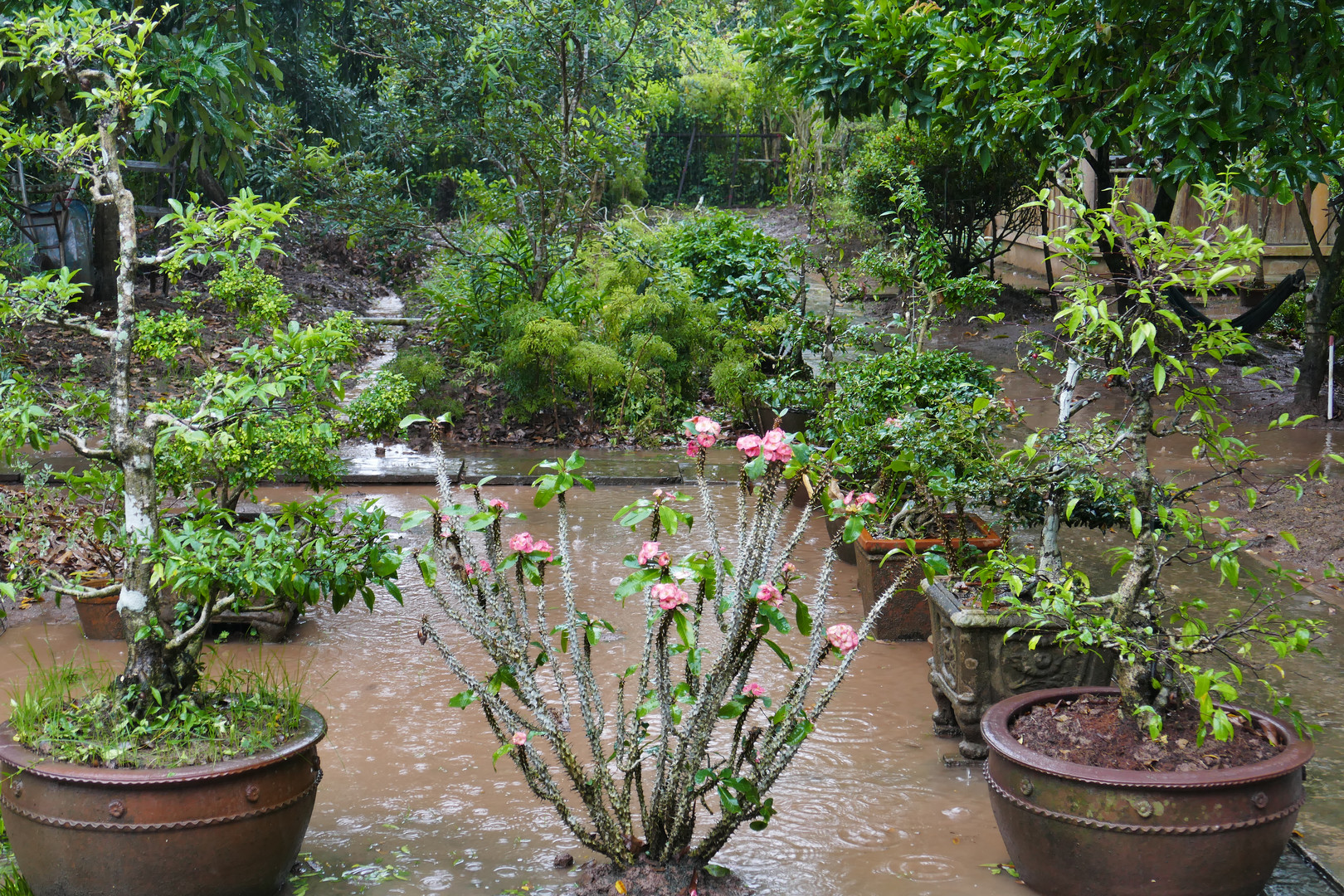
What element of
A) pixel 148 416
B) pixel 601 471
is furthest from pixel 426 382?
pixel 148 416

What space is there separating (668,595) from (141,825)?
1.46m

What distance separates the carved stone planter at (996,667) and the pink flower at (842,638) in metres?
1.24

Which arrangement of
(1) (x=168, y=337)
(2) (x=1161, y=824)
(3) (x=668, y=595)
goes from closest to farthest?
(3) (x=668, y=595) < (2) (x=1161, y=824) < (1) (x=168, y=337)

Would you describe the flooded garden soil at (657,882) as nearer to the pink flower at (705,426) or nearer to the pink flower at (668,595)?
the pink flower at (668,595)

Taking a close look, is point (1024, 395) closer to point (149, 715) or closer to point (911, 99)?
point (911, 99)

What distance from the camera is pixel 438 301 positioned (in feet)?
30.3

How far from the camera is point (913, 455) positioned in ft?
15.0

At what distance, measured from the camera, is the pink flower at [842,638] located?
267 centimetres

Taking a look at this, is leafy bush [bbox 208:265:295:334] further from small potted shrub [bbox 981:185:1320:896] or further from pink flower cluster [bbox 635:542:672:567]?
small potted shrub [bbox 981:185:1320:896]

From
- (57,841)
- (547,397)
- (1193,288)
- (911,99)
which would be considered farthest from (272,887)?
(911,99)

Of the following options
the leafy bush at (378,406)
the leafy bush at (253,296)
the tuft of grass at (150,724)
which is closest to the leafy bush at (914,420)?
the leafy bush at (378,406)

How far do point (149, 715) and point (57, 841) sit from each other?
1.26 feet

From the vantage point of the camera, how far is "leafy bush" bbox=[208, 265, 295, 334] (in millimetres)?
5191

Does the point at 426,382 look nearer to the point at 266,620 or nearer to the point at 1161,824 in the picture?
the point at 266,620
